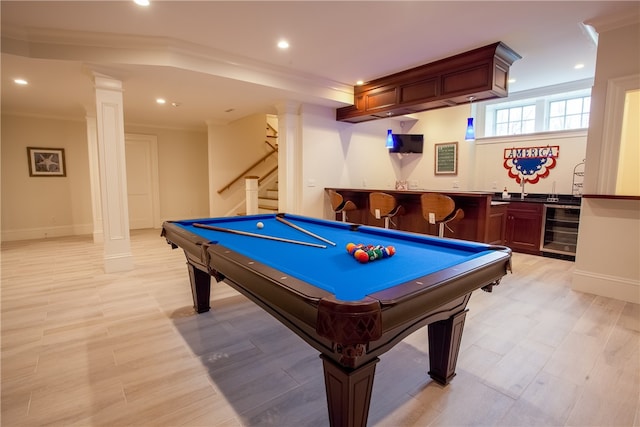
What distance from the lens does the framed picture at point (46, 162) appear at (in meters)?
5.94

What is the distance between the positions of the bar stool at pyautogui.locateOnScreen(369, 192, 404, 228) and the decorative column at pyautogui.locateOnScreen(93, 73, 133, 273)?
3314 mm

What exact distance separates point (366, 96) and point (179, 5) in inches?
120

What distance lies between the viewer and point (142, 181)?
719 centimetres

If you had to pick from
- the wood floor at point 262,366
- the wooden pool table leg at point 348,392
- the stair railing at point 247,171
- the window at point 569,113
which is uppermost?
the window at point 569,113

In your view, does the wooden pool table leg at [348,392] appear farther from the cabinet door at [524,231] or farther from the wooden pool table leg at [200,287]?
the cabinet door at [524,231]

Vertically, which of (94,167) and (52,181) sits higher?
(94,167)

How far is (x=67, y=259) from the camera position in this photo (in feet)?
14.8

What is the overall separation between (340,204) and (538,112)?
12.4 ft

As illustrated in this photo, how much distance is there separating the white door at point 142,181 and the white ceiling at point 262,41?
231 cm

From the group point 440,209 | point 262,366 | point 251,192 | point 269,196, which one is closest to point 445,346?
point 262,366

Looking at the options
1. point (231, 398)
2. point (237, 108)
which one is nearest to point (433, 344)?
point (231, 398)

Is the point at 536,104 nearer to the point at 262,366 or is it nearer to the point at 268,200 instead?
the point at 268,200

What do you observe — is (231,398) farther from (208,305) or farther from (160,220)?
(160,220)

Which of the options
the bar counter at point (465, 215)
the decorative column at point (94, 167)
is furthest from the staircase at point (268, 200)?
the decorative column at point (94, 167)
